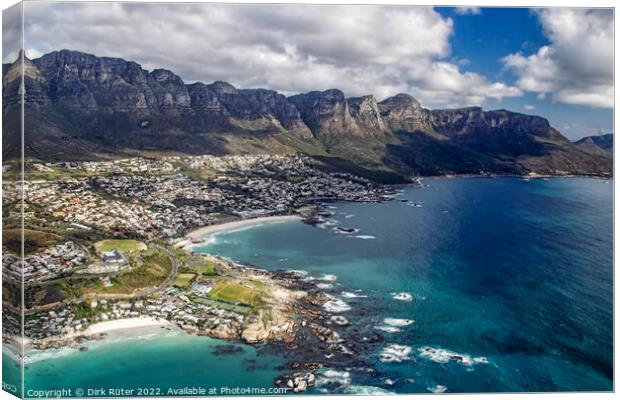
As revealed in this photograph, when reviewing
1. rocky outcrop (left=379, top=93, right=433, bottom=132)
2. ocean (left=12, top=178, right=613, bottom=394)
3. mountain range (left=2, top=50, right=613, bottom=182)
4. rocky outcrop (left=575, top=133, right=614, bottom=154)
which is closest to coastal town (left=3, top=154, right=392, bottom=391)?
ocean (left=12, top=178, right=613, bottom=394)

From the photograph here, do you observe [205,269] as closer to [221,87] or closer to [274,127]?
[221,87]

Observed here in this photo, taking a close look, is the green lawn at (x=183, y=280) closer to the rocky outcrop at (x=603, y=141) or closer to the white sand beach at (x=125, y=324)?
the white sand beach at (x=125, y=324)

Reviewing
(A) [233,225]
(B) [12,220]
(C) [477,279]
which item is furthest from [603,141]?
(B) [12,220]

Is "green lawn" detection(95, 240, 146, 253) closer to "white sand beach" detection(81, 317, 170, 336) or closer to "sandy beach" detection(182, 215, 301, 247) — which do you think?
"sandy beach" detection(182, 215, 301, 247)

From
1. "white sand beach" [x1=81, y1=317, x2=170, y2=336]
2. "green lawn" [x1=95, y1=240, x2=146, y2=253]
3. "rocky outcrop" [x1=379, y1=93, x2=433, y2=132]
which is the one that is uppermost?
"rocky outcrop" [x1=379, y1=93, x2=433, y2=132]

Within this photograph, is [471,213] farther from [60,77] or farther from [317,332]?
[60,77]

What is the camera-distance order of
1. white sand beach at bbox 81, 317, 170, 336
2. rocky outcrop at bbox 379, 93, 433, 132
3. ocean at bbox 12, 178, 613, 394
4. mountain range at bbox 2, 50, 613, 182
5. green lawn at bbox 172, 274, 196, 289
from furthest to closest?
rocky outcrop at bbox 379, 93, 433, 132, mountain range at bbox 2, 50, 613, 182, green lawn at bbox 172, 274, 196, 289, white sand beach at bbox 81, 317, 170, 336, ocean at bbox 12, 178, 613, 394

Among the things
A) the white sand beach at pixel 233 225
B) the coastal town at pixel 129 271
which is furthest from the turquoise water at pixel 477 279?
the coastal town at pixel 129 271
